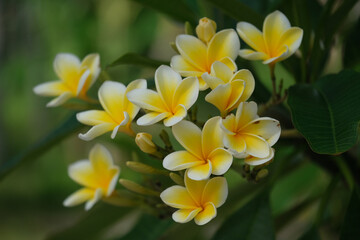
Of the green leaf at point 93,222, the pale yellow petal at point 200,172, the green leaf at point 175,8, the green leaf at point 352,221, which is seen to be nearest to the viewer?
the pale yellow petal at point 200,172

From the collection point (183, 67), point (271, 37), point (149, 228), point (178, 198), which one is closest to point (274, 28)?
point (271, 37)

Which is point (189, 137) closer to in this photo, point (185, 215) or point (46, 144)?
point (185, 215)

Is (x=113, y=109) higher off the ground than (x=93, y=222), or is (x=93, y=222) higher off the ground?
A: (x=113, y=109)

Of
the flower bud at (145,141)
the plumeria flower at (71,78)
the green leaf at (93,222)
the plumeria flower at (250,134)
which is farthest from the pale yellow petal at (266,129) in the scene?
the green leaf at (93,222)

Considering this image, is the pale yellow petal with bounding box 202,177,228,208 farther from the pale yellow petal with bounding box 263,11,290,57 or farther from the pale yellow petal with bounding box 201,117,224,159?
the pale yellow petal with bounding box 263,11,290,57

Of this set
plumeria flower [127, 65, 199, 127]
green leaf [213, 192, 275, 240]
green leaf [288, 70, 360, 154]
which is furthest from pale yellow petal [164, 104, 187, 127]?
green leaf [213, 192, 275, 240]

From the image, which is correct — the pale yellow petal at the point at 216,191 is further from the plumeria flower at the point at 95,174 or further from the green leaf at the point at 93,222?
the green leaf at the point at 93,222
